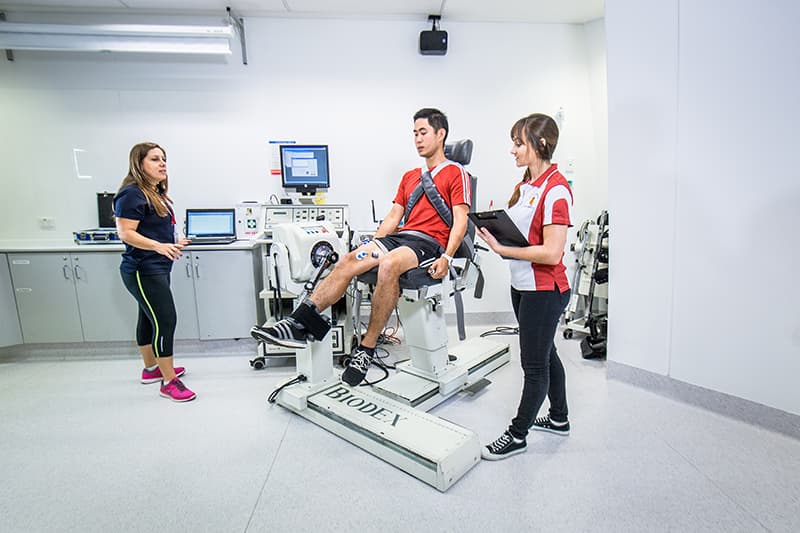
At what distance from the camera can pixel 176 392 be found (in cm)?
254

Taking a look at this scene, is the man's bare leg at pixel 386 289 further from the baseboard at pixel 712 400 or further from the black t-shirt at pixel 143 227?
the baseboard at pixel 712 400

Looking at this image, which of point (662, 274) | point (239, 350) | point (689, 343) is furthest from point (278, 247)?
point (689, 343)

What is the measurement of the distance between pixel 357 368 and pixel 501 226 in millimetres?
987

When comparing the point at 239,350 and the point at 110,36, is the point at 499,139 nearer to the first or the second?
the point at 239,350

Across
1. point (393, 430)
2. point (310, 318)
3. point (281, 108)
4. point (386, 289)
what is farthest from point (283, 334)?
point (281, 108)

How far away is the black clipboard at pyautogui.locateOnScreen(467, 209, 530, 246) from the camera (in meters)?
1.68

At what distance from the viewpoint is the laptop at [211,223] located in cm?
362

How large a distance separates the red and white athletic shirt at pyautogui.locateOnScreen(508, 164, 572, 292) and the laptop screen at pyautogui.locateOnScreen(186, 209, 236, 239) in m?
2.77

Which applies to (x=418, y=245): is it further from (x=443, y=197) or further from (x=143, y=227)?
(x=143, y=227)

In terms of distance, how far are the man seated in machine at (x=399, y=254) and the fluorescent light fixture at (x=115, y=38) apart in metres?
2.22

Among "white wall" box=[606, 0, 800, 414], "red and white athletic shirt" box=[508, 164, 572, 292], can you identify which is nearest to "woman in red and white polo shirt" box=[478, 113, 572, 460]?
"red and white athletic shirt" box=[508, 164, 572, 292]

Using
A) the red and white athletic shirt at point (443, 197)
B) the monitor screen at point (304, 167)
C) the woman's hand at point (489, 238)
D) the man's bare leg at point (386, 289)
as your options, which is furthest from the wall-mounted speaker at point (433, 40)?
the woman's hand at point (489, 238)

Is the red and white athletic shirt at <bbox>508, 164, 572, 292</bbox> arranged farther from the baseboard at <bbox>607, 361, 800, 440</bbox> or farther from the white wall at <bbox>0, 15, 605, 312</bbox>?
the white wall at <bbox>0, 15, 605, 312</bbox>

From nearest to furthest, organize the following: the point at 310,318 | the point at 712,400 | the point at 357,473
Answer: the point at 357,473, the point at 310,318, the point at 712,400
